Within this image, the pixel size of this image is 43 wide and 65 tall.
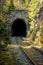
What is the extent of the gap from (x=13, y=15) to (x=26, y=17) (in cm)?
214

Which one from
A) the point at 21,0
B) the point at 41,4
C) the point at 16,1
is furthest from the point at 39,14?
the point at 16,1

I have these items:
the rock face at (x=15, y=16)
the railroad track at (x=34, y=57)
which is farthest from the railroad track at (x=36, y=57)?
the rock face at (x=15, y=16)

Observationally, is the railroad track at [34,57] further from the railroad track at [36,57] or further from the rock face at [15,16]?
the rock face at [15,16]

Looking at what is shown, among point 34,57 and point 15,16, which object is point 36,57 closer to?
point 34,57

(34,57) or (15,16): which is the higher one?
(34,57)

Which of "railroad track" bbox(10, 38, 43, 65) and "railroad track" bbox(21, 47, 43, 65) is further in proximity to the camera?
"railroad track" bbox(21, 47, 43, 65)

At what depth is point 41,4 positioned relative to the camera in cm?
2734

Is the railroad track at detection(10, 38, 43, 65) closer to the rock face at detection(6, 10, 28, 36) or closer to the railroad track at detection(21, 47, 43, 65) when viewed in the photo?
the railroad track at detection(21, 47, 43, 65)

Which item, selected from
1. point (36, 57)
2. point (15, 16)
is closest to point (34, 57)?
point (36, 57)

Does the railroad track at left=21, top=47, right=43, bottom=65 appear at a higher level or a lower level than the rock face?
higher

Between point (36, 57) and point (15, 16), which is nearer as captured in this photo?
point (36, 57)

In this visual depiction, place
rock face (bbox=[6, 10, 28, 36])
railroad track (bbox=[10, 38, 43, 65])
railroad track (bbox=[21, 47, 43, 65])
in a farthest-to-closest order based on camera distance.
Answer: rock face (bbox=[6, 10, 28, 36]) → railroad track (bbox=[21, 47, 43, 65]) → railroad track (bbox=[10, 38, 43, 65])

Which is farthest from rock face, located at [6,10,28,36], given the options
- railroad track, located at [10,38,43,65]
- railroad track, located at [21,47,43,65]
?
railroad track, located at [21,47,43,65]

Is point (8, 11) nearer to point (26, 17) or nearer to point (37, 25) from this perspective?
point (26, 17)
